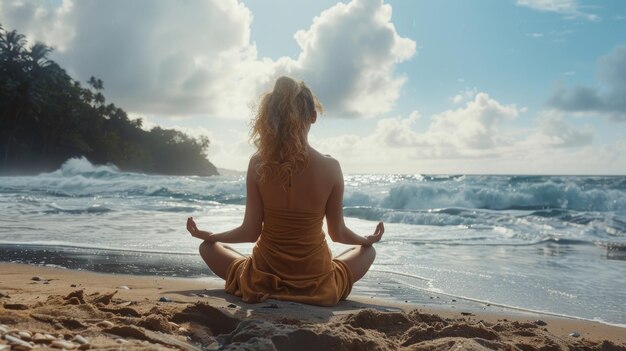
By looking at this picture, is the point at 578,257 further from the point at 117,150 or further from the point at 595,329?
the point at 117,150

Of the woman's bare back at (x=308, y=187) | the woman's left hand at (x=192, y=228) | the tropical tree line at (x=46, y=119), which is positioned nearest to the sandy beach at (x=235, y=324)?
the woman's left hand at (x=192, y=228)

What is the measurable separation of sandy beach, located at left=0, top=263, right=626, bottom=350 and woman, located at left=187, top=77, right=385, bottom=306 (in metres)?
0.15

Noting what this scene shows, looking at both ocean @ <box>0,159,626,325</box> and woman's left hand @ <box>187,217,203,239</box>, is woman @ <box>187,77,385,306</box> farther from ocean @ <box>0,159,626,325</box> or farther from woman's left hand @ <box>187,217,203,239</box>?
ocean @ <box>0,159,626,325</box>

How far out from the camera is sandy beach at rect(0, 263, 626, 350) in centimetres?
214

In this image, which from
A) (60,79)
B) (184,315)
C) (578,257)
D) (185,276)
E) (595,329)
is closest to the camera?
(184,315)

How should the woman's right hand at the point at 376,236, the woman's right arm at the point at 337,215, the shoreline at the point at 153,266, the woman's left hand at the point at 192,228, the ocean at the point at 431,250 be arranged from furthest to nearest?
the ocean at the point at 431,250 → the shoreline at the point at 153,266 → the woman's right hand at the point at 376,236 → the woman's left hand at the point at 192,228 → the woman's right arm at the point at 337,215

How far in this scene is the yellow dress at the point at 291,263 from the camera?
357cm

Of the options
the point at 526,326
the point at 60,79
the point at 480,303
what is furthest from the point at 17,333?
the point at 60,79

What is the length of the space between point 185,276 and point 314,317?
194cm

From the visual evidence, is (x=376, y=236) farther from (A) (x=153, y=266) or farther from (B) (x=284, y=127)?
(A) (x=153, y=266)

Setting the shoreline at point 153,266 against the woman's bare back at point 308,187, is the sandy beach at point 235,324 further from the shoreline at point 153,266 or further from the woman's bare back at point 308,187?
the woman's bare back at point 308,187

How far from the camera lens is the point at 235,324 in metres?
2.68

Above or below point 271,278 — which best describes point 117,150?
above

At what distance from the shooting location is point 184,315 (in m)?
2.77
